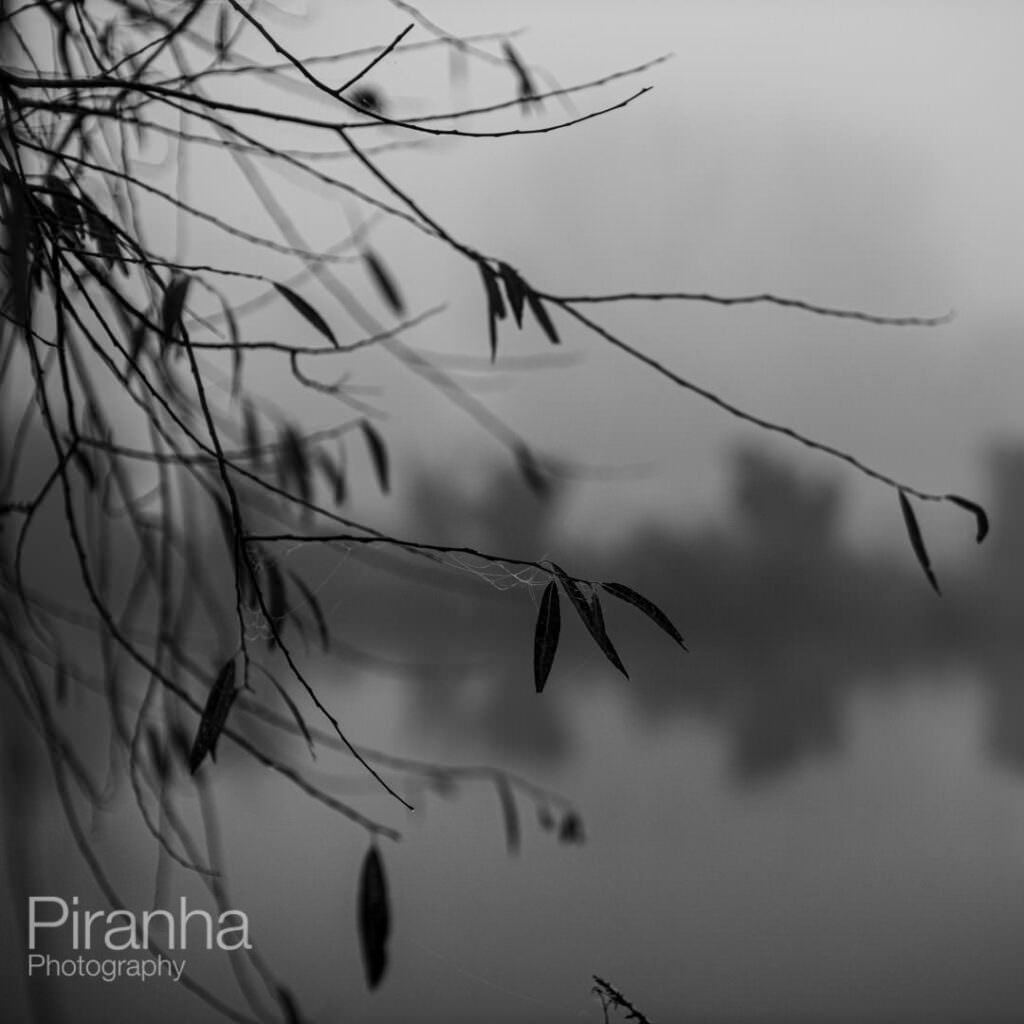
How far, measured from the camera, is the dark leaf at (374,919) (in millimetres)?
397

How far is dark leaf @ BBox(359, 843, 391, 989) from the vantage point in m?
0.40

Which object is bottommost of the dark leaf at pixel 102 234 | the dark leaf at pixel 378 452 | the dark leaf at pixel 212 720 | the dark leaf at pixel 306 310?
the dark leaf at pixel 212 720

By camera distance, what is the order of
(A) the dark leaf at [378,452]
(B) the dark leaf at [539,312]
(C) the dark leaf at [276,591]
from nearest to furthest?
(B) the dark leaf at [539,312] < (C) the dark leaf at [276,591] < (A) the dark leaf at [378,452]

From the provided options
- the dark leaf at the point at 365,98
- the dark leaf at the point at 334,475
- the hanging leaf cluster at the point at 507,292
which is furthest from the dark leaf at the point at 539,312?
the dark leaf at the point at 334,475

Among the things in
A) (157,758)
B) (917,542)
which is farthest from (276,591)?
(917,542)

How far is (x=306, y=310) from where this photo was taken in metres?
0.51

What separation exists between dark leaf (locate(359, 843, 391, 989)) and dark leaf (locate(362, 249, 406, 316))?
380mm

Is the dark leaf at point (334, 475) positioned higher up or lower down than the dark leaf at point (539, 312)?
higher up

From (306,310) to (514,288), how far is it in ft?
0.30

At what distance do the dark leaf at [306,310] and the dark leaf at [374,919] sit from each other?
22cm

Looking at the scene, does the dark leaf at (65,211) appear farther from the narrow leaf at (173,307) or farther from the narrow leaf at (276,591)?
the narrow leaf at (276,591)

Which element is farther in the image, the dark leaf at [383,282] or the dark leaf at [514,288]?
the dark leaf at [383,282]

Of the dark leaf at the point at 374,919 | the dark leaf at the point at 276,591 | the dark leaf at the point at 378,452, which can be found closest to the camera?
the dark leaf at the point at 374,919

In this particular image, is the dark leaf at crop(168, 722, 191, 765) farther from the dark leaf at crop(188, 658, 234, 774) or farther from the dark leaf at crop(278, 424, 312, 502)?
the dark leaf at crop(188, 658, 234, 774)
